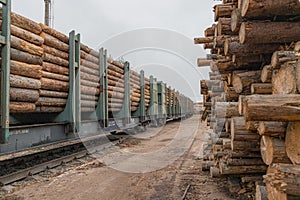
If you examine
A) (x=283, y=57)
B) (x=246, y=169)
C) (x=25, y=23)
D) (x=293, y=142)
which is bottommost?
(x=246, y=169)

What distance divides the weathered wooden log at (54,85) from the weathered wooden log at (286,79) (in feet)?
15.7

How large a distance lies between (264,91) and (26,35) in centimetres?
445

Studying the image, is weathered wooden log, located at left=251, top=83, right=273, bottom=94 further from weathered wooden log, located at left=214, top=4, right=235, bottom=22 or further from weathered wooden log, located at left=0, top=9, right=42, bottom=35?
weathered wooden log, located at left=0, top=9, right=42, bottom=35

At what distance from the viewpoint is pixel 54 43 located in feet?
19.9

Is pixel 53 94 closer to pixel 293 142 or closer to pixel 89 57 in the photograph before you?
pixel 89 57

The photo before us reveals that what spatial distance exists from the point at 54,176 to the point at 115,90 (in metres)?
5.53

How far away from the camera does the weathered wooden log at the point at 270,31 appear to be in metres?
2.79

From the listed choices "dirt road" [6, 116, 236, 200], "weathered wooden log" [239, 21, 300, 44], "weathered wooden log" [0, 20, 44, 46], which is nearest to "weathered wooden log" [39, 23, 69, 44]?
"weathered wooden log" [0, 20, 44, 46]

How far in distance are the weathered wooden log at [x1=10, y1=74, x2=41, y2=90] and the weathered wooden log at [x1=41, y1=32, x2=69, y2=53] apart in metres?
1.07

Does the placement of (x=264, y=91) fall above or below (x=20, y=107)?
above

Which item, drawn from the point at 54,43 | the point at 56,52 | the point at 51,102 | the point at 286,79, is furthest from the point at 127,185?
the point at 54,43

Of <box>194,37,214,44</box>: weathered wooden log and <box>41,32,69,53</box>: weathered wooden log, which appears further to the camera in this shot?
<box>194,37,214,44</box>: weathered wooden log

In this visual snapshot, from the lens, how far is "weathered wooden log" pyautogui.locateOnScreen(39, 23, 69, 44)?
19.1 feet

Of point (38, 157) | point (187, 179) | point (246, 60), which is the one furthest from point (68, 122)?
point (246, 60)
